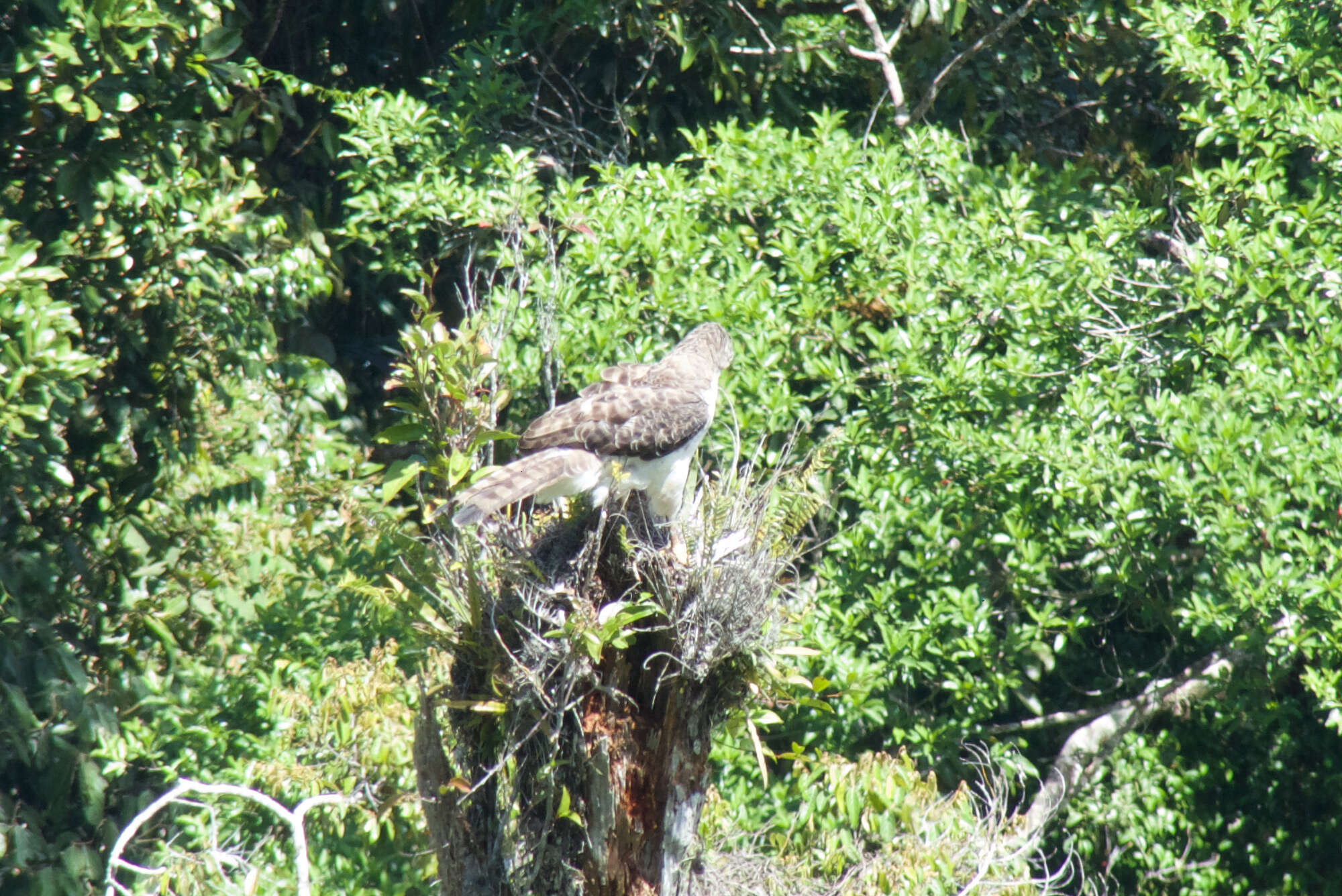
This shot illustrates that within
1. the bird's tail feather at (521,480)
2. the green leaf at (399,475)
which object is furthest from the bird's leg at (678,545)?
the green leaf at (399,475)

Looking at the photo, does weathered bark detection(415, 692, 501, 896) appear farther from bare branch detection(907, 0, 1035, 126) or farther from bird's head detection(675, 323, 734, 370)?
bare branch detection(907, 0, 1035, 126)

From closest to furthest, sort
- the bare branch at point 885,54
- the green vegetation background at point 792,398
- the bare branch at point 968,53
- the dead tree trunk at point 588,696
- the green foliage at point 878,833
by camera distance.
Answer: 1. the dead tree trunk at point 588,696
2. the green foliage at point 878,833
3. the green vegetation background at point 792,398
4. the bare branch at point 968,53
5. the bare branch at point 885,54

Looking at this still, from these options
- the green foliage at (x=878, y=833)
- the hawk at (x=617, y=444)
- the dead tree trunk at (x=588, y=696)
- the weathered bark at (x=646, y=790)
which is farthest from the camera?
the green foliage at (x=878, y=833)

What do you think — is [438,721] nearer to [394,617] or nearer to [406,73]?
[394,617]

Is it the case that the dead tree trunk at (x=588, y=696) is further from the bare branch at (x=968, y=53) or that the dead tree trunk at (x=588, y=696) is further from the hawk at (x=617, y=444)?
the bare branch at (x=968, y=53)

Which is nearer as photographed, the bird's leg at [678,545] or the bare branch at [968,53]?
the bird's leg at [678,545]

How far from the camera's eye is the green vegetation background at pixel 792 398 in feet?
18.7

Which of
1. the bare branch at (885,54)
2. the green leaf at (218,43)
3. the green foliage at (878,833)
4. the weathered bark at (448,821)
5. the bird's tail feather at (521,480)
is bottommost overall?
the green foliage at (878,833)

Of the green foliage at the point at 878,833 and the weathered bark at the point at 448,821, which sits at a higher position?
the weathered bark at the point at 448,821

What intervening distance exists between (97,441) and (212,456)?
3.49 feet

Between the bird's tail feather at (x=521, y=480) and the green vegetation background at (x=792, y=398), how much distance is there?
0.55 metres

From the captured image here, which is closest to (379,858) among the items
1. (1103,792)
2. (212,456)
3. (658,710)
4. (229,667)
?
(229,667)

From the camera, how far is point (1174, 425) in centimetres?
567

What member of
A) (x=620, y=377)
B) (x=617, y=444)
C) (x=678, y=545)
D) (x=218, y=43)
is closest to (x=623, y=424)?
(x=617, y=444)
